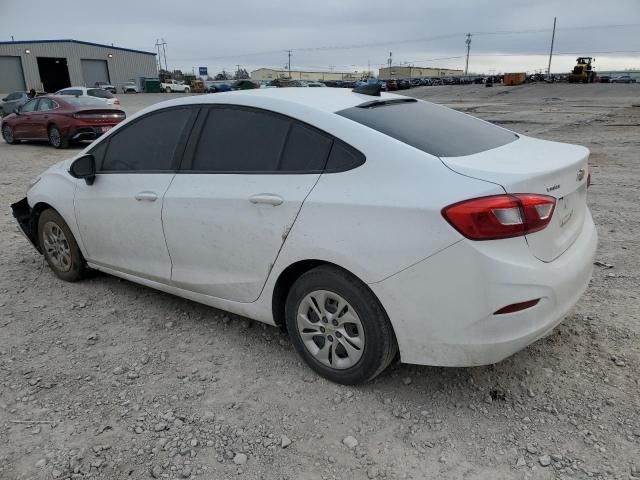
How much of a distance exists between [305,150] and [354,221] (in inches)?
23.0

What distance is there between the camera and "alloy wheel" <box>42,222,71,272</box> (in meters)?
4.42

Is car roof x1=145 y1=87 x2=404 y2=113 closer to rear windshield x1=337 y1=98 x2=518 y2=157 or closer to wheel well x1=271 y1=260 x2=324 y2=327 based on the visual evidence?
rear windshield x1=337 y1=98 x2=518 y2=157

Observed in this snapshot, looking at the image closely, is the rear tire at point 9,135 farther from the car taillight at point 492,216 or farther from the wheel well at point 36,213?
the car taillight at point 492,216

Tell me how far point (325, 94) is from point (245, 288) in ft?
4.52

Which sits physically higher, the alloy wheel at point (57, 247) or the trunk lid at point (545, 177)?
the trunk lid at point (545, 177)

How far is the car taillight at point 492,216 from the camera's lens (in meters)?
2.27

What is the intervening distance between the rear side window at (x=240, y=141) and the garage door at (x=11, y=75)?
66.4 m

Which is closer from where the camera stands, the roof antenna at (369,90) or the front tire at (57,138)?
the roof antenna at (369,90)

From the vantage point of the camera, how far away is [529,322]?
2400mm

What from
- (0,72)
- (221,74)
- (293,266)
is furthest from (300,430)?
(221,74)

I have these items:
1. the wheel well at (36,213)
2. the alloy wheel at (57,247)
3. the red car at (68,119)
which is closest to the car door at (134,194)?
the alloy wheel at (57,247)

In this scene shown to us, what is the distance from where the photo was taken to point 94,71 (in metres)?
67.3

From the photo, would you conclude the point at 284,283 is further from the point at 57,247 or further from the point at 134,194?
the point at 57,247

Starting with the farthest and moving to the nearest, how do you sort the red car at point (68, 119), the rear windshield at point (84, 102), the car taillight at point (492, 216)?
the rear windshield at point (84, 102)
the red car at point (68, 119)
the car taillight at point (492, 216)
